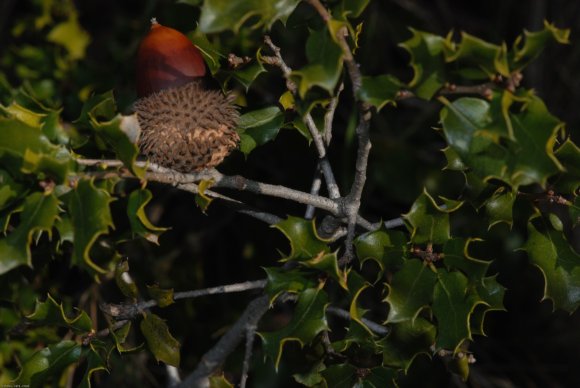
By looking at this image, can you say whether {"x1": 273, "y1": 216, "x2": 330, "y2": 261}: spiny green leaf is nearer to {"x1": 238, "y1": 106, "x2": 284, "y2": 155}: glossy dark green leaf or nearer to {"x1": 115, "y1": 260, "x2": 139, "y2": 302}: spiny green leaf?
{"x1": 238, "y1": 106, "x2": 284, "y2": 155}: glossy dark green leaf

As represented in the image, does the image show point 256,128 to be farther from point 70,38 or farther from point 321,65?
point 70,38

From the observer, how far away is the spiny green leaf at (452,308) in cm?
165

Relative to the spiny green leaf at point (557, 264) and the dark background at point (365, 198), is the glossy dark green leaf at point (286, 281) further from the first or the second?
the dark background at point (365, 198)

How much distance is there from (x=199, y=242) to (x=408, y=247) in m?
1.85

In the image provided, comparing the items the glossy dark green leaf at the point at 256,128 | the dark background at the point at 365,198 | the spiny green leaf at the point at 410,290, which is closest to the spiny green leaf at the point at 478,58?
the spiny green leaf at the point at 410,290

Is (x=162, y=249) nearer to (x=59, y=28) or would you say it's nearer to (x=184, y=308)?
(x=184, y=308)

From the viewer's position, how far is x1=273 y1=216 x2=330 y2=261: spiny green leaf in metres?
1.69

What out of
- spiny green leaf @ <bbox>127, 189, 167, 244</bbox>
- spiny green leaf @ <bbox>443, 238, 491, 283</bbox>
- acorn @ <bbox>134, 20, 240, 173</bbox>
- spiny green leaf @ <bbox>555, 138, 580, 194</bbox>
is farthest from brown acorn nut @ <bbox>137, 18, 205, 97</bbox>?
spiny green leaf @ <bbox>555, 138, 580, 194</bbox>

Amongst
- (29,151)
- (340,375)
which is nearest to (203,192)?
(29,151)

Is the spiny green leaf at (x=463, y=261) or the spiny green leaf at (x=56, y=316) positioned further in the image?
the spiny green leaf at (x=56, y=316)

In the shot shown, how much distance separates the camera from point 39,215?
1.49m

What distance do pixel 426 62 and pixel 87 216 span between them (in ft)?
2.45

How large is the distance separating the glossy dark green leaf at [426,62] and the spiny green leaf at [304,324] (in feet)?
1.77

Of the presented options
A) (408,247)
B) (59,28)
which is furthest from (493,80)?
(59,28)
